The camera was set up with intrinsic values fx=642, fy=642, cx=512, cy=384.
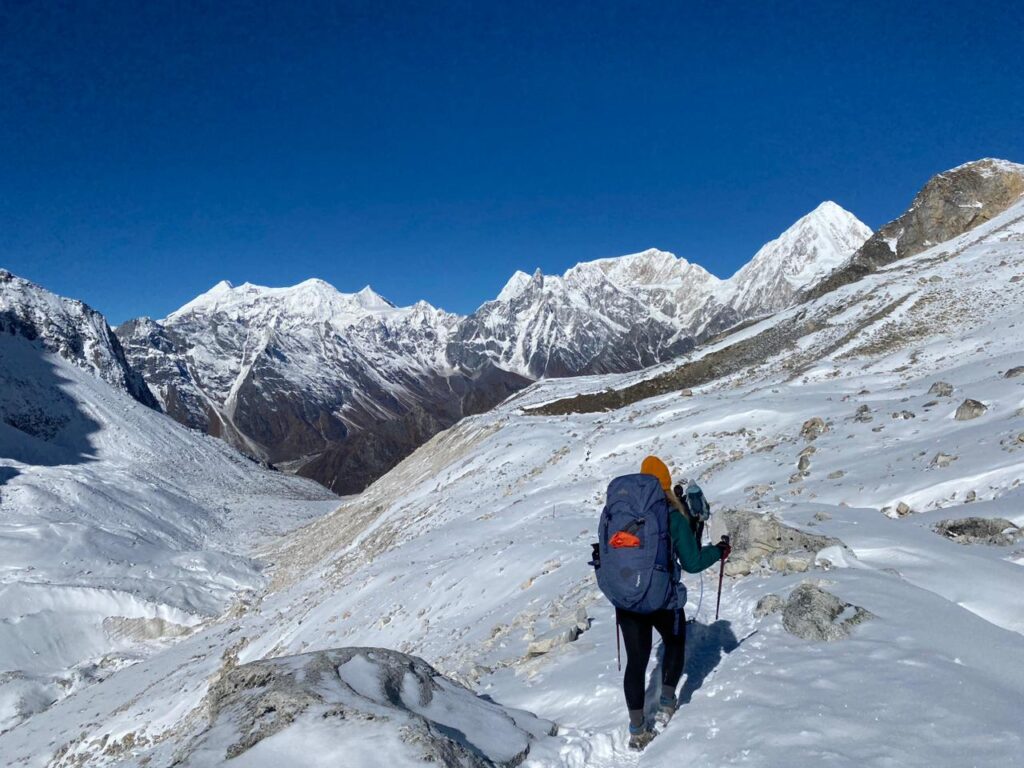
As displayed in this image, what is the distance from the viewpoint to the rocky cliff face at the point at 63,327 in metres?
125

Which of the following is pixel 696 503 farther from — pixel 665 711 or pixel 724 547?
pixel 665 711

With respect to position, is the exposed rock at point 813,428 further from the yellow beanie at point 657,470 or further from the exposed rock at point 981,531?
the yellow beanie at point 657,470

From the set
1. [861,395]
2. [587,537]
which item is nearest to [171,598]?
[587,537]

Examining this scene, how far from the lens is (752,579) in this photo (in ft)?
32.0

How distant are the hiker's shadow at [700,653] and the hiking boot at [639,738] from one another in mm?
671

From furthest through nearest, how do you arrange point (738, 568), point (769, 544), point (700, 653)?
point (769, 544), point (738, 568), point (700, 653)

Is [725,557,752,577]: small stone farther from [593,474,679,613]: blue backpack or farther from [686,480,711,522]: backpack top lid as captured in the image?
[593,474,679,613]: blue backpack

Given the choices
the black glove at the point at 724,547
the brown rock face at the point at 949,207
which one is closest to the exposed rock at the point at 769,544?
the black glove at the point at 724,547

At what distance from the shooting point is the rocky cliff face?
125 m

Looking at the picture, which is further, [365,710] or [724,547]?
[724,547]

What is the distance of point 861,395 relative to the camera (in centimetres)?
2403

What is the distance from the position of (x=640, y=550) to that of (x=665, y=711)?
187cm

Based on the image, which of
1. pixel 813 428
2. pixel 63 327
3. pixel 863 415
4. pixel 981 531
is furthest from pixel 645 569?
pixel 63 327

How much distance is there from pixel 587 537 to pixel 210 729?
1211 cm
